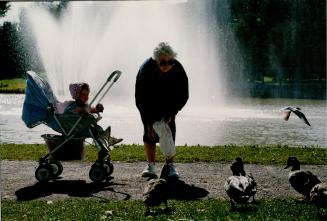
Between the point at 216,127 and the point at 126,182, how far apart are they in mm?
8277

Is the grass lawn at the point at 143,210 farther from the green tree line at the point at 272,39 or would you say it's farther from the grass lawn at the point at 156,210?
the green tree line at the point at 272,39

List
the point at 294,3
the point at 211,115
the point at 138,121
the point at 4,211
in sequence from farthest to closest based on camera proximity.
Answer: the point at 294,3
the point at 211,115
the point at 138,121
the point at 4,211

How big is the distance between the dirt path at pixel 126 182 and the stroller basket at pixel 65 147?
35 cm

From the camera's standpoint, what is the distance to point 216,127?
15.5 metres

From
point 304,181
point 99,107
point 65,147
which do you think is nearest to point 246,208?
point 304,181

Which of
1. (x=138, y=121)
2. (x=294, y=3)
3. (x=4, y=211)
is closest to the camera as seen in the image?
(x=4, y=211)

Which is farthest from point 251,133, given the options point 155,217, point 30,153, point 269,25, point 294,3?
point 269,25

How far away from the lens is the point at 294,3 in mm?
40781

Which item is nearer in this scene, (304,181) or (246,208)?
(246,208)

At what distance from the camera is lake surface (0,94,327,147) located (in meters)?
13.3

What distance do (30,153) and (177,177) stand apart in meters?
3.71

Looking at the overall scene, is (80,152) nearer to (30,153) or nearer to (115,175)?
(115,175)

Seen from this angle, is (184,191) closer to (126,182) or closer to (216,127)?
(126,182)

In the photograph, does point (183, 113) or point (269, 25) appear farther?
point (269, 25)
